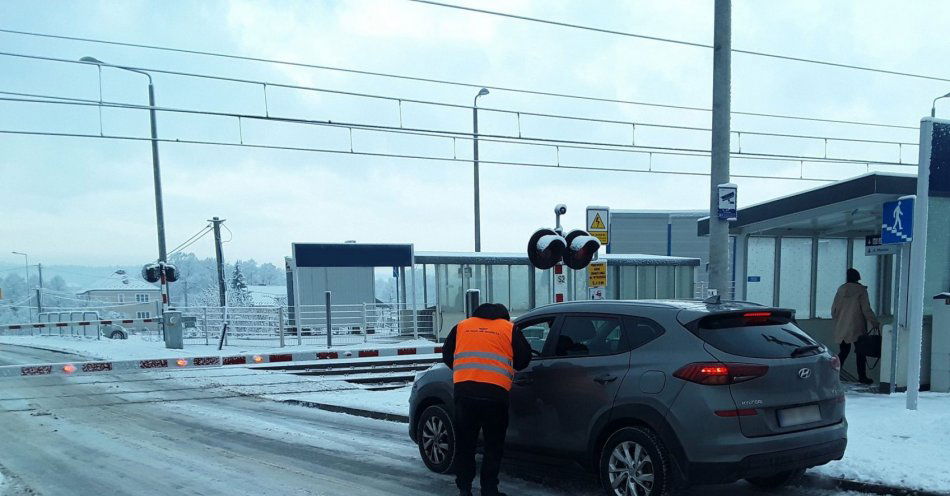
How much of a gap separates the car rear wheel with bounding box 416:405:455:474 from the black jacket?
0.79 m

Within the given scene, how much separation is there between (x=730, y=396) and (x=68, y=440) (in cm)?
753

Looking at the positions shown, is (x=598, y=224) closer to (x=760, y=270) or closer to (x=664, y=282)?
(x=760, y=270)

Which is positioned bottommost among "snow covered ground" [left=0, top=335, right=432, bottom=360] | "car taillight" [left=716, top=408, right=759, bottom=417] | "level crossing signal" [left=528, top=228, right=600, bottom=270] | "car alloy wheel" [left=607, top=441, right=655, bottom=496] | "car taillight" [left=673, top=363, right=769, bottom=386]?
"snow covered ground" [left=0, top=335, right=432, bottom=360]

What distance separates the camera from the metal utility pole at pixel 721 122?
28.0 ft

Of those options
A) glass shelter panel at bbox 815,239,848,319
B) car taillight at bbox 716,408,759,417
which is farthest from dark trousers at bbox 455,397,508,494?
glass shelter panel at bbox 815,239,848,319

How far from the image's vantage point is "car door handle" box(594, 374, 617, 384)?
4457 millimetres

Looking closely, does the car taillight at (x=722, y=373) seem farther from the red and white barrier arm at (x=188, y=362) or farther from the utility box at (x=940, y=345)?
the utility box at (x=940, y=345)

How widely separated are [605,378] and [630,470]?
0.66 meters

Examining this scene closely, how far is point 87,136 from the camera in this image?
11.4 meters

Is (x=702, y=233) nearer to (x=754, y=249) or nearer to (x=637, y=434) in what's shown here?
(x=754, y=249)

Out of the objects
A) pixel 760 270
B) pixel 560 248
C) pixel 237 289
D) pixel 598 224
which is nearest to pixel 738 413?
pixel 560 248

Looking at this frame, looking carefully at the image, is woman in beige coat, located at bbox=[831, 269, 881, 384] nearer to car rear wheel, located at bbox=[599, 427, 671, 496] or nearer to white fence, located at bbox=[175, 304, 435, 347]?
car rear wheel, located at bbox=[599, 427, 671, 496]

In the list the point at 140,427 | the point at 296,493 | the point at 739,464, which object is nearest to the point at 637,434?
the point at 739,464

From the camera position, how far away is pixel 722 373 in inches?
157
